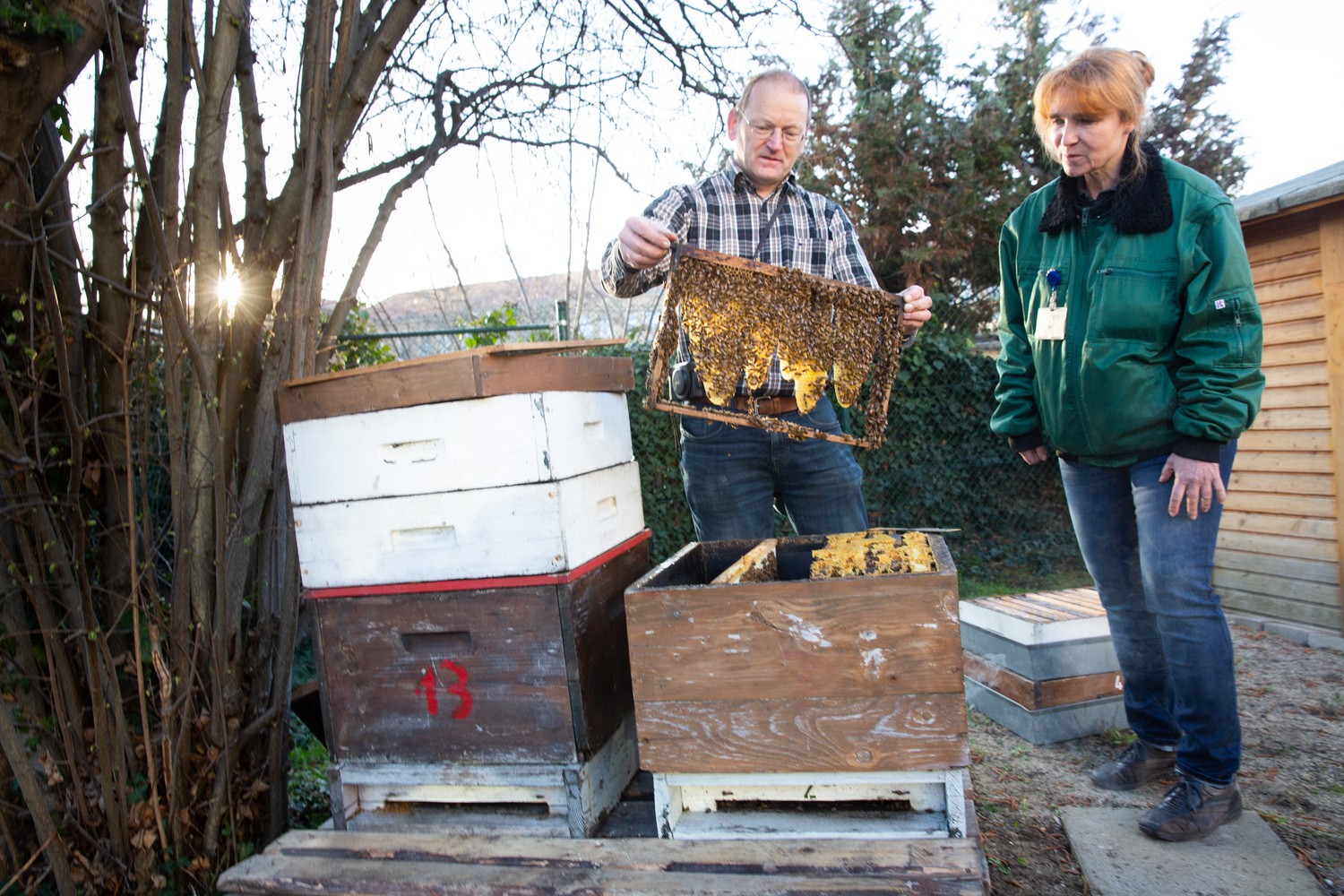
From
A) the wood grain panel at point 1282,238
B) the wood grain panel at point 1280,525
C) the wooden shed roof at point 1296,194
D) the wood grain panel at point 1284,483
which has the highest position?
the wooden shed roof at point 1296,194

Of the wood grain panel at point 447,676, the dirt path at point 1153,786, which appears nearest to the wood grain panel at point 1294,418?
the dirt path at point 1153,786

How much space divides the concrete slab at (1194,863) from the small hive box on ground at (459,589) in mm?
1253

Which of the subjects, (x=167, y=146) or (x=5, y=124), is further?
(x=167, y=146)

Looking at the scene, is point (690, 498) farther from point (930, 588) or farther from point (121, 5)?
point (121, 5)

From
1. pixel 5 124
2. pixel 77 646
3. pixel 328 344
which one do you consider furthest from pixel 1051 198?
pixel 77 646

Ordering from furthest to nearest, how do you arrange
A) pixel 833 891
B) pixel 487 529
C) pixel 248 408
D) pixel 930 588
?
pixel 248 408, pixel 487 529, pixel 930 588, pixel 833 891

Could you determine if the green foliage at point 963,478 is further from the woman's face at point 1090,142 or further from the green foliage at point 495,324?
the woman's face at point 1090,142

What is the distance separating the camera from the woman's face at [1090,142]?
220 cm

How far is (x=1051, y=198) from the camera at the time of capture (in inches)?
96.0

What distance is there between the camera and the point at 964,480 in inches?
267

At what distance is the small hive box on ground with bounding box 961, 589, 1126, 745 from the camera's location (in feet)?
10.0

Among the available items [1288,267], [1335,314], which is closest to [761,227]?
[1335,314]

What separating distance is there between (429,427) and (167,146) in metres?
0.88

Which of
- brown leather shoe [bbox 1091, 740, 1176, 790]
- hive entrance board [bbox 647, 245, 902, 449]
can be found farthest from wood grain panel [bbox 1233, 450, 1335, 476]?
hive entrance board [bbox 647, 245, 902, 449]
